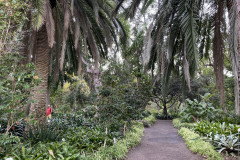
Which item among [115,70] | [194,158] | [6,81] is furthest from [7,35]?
[115,70]

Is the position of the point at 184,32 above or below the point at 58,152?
above

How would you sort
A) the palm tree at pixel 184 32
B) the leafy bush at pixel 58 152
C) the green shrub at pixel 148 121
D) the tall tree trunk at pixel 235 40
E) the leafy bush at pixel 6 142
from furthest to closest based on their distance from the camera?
the green shrub at pixel 148 121
the palm tree at pixel 184 32
the tall tree trunk at pixel 235 40
the leafy bush at pixel 58 152
the leafy bush at pixel 6 142

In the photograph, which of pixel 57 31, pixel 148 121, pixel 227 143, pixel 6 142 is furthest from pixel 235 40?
pixel 148 121

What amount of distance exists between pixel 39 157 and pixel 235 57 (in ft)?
15.9

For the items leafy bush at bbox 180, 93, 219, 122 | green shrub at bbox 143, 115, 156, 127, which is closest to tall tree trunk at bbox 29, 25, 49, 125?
green shrub at bbox 143, 115, 156, 127

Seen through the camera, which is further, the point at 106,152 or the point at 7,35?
the point at 106,152

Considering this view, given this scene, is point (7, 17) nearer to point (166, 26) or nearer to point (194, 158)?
point (166, 26)

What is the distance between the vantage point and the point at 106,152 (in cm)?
443

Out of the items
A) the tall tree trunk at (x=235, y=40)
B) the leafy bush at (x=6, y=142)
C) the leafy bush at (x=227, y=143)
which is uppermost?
the tall tree trunk at (x=235, y=40)

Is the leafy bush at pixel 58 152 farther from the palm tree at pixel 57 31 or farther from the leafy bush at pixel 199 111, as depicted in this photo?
the leafy bush at pixel 199 111

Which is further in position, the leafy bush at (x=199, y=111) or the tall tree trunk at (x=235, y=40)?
the leafy bush at (x=199, y=111)

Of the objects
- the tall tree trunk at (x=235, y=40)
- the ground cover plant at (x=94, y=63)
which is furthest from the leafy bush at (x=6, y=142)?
the tall tree trunk at (x=235, y=40)

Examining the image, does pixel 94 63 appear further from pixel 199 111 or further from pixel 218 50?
pixel 199 111

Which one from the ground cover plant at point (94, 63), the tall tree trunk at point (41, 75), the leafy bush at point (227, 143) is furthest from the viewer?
the tall tree trunk at point (41, 75)
